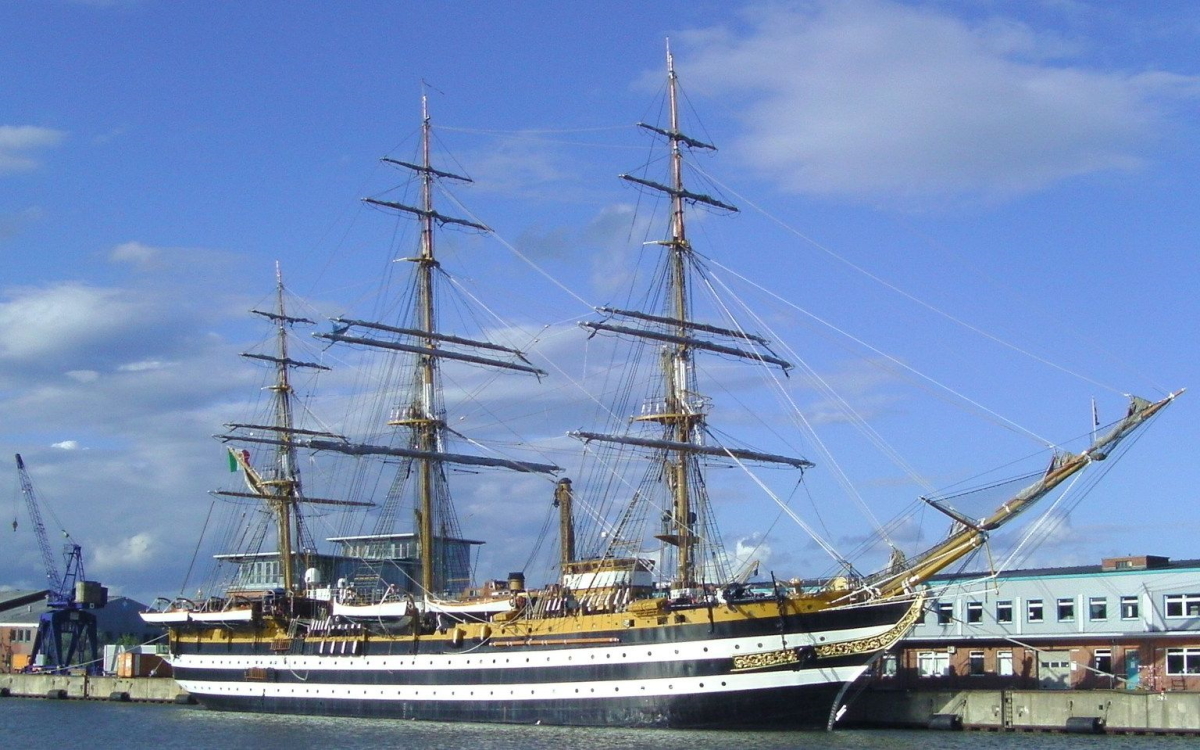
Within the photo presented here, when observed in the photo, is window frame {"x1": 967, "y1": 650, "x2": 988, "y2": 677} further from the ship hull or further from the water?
the ship hull

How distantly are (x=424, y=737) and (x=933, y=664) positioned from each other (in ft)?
71.7

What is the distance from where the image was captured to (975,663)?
55188 mm

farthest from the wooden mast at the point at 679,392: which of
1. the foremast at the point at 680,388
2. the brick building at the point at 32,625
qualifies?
the brick building at the point at 32,625

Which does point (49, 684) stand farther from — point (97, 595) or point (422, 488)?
point (422, 488)

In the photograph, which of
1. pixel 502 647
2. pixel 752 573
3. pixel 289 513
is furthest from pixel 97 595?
pixel 752 573

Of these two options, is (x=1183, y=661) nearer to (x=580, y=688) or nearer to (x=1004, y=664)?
(x=1004, y=664)

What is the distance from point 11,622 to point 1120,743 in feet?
302

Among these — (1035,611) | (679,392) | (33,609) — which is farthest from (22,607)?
(1035,611)

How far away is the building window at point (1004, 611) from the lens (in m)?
54.6

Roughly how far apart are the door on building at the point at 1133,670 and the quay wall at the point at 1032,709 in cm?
402

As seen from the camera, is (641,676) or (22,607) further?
(22,607)

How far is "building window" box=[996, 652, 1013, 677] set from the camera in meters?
53.9

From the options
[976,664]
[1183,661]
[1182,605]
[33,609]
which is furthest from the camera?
[33,609]

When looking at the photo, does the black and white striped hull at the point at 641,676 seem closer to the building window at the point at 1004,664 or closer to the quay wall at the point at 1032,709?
the quay wall at the point at 1032,709
